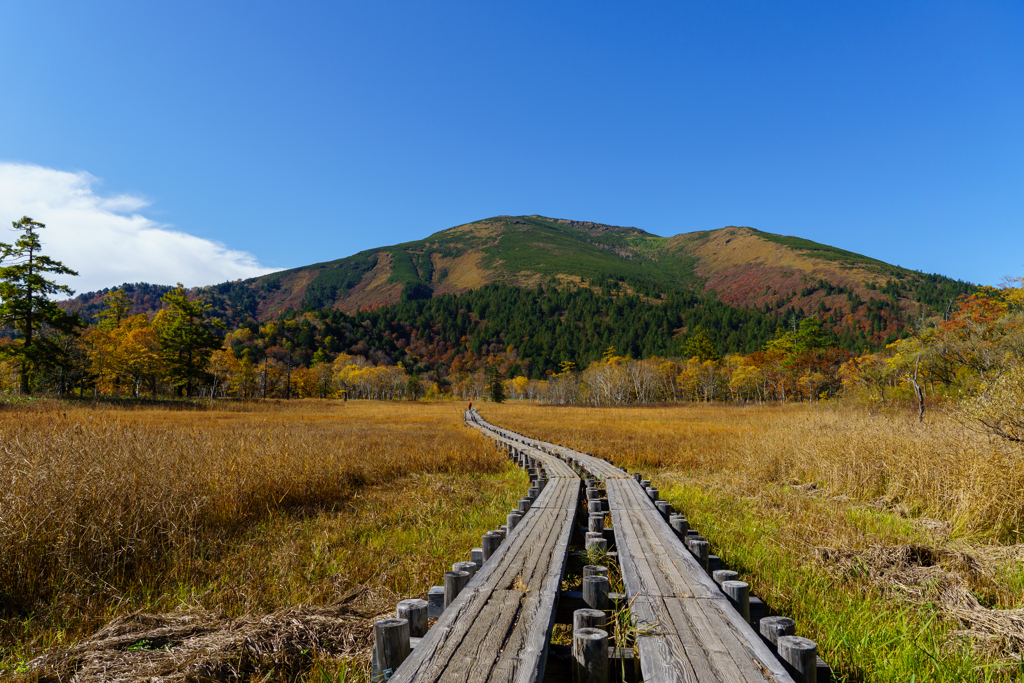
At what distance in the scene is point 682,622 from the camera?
8.45 feet

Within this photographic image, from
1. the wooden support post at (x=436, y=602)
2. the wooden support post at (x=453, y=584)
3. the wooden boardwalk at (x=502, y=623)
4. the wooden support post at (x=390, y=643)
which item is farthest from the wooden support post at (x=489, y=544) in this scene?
the wooden support post at (x=390, y=643)

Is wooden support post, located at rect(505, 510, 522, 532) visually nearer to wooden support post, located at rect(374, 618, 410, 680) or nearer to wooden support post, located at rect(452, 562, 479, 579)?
wooden support post, located at rect(452, 562, 479, 579)

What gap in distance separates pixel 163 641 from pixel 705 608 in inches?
133

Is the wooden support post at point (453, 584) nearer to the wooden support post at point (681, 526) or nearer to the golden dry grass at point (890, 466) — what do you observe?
the wooden support post at point (681, 526)

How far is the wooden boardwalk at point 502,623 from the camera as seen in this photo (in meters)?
2.03

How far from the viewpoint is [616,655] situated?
247 cm

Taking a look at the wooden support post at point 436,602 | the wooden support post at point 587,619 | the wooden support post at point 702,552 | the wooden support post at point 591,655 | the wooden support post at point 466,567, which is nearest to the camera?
the wooden support post at point 591,655

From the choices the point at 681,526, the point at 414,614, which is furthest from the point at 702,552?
the point at 414,614

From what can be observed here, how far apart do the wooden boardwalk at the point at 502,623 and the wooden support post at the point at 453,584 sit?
0.07 m

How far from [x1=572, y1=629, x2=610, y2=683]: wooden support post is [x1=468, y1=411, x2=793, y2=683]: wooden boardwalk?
0.19 metres

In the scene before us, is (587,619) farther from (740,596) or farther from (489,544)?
(489,544)

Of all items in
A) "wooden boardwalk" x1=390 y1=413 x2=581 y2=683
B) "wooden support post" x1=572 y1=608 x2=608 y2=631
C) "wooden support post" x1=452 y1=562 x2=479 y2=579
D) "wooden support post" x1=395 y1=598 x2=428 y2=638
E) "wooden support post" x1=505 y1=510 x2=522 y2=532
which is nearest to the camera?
"wooden boardwalk" x1=390 y1=413 x2=581 y2=683

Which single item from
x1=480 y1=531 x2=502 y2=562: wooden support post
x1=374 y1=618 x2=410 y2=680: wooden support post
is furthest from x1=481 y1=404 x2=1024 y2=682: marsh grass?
x1=374 y1=618 x2=410 y2=680: wooden support post

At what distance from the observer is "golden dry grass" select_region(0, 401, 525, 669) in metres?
3.82
